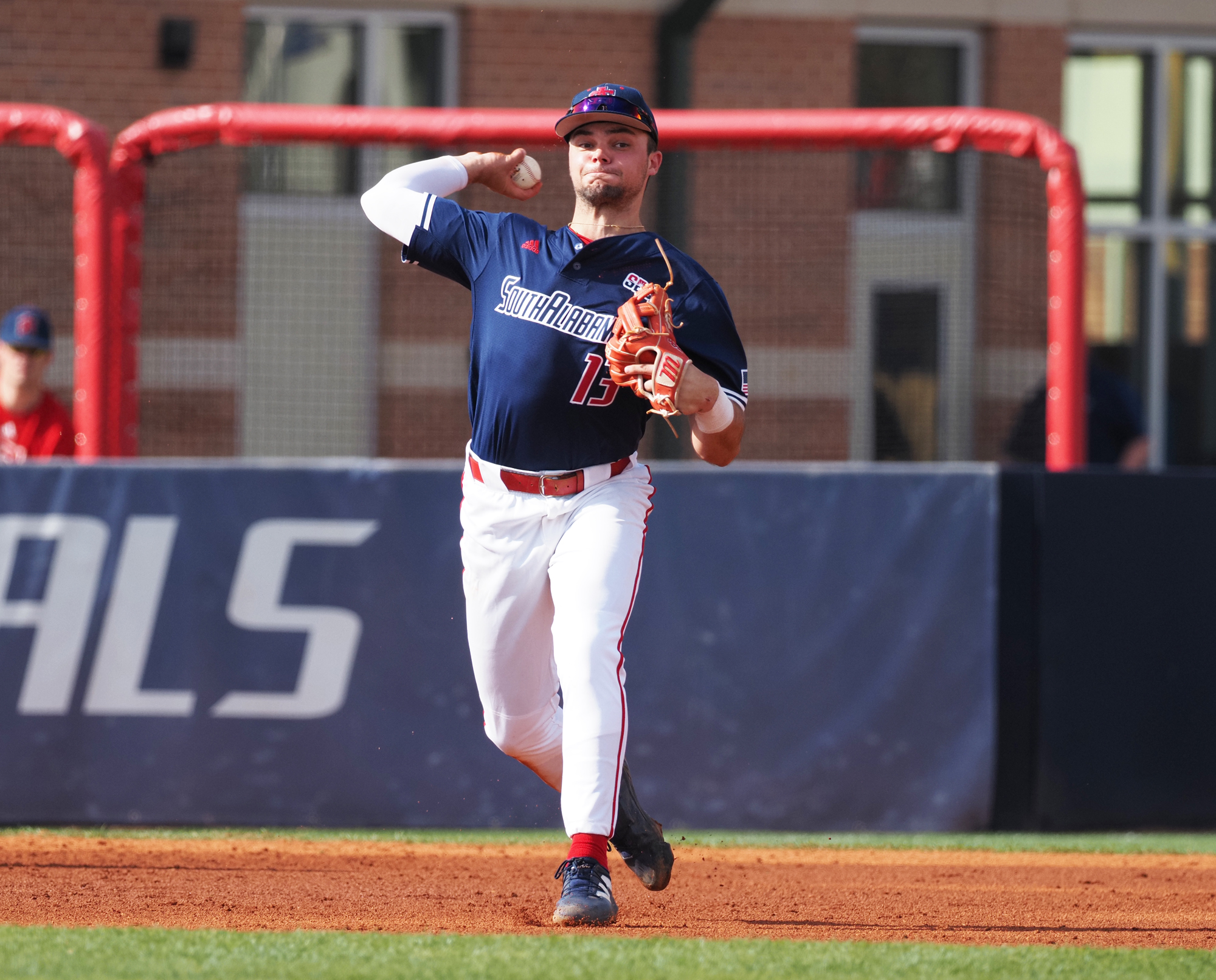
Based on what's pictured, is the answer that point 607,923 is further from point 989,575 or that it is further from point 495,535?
point 989,575

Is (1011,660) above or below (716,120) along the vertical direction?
below

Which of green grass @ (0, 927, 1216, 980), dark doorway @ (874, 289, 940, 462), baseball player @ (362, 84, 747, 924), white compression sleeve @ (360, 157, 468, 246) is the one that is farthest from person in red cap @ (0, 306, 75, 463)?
dark doorway @ (874, 289, 940, 462)

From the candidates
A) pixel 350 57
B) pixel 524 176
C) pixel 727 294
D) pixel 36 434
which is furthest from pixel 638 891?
pixel 350 57

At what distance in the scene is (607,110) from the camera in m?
4.06

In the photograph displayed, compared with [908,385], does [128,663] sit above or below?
below

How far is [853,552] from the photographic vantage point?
6215 mm

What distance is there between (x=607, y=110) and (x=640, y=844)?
74.6 inches

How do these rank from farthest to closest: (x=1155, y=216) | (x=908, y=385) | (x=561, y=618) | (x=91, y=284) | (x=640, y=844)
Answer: (x=1155, y=216) → (x=908, y=385) → (x=91, y=284) → (x=640, y=844) → (x=561, y=618)

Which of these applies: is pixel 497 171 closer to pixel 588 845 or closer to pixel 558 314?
pixel 558 314

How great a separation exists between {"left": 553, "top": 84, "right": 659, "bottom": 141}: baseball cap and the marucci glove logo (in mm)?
409

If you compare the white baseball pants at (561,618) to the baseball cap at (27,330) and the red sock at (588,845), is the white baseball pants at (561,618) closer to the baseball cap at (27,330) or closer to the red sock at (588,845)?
the red sock at (588,845)

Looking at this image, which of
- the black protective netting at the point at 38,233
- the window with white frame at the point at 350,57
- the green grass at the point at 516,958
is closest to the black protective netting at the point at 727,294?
the black protective netting at the point at 38,233

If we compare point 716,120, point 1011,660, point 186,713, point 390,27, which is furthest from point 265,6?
point 1011,660

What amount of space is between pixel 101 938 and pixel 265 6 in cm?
835
